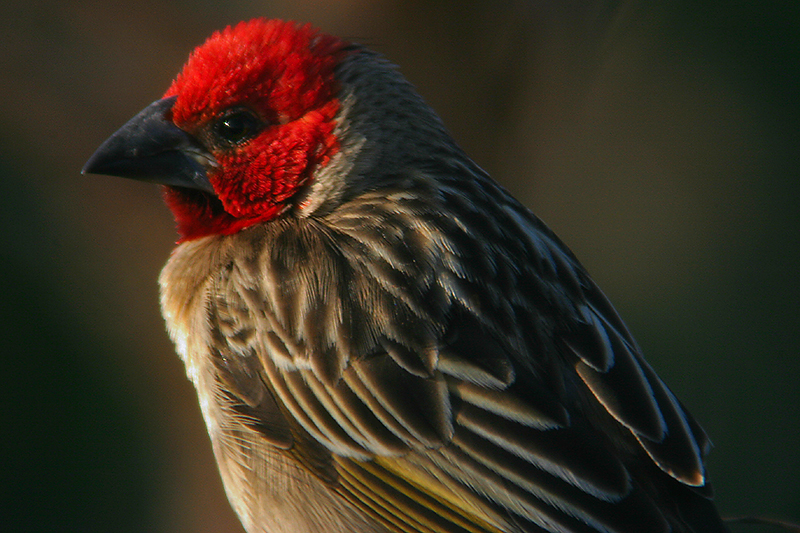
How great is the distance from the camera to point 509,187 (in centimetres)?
481

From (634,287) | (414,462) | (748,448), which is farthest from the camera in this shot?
(634,287)

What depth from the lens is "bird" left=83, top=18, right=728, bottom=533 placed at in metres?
2.44

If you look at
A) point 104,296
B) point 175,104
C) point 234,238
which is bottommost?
point 104,296

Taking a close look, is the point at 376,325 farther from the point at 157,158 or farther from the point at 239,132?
the point at 157,158

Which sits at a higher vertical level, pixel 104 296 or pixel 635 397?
pixel 635 397

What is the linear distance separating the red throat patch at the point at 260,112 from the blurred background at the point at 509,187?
1.05 metres

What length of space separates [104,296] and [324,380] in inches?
130

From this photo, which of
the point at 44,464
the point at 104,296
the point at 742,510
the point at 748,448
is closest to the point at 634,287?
the point at 748,448

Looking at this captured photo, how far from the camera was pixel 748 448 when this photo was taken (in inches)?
265

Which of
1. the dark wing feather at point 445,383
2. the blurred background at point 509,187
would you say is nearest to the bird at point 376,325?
the dark wing feather at point 445,383

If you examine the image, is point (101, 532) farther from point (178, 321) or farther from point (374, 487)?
point (374, 487)

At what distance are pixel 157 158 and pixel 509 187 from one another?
2.41m

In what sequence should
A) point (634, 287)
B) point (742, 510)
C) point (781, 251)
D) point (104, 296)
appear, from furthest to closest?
point (781, 251)
point (634, 287)
point (742, 510)
point (104, 296)

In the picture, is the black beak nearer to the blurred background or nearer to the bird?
the bird
